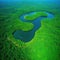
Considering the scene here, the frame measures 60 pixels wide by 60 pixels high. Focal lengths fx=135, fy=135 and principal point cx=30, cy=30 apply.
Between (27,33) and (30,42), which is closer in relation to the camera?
(30,42)

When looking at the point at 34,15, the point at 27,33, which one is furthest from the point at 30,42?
the point at 34,15

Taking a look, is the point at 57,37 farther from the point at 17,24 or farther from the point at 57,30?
the point at 17,24

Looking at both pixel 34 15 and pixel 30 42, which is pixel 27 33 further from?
pixel 34 15

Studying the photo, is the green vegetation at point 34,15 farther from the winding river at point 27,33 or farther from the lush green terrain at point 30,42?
the lush green terrain at point 30,42

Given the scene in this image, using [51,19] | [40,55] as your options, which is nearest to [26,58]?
[40,55]

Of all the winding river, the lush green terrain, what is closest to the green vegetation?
the winding river

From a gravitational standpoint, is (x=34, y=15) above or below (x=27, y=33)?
above

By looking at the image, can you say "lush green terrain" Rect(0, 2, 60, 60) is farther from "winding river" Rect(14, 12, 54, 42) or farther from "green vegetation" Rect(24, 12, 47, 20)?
"green vegetation" Rect(24, 12, 47, 20)

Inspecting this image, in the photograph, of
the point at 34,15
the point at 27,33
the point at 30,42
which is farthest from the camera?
the point at 34,15

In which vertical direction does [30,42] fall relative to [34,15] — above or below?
below

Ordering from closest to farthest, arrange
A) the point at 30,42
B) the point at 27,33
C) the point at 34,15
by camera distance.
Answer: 1. the point at 30,42
2. the point at 27,33
3. the point at 34,15

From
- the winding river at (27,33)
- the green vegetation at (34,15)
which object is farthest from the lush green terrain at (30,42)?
the green vegetation at (34,15)
